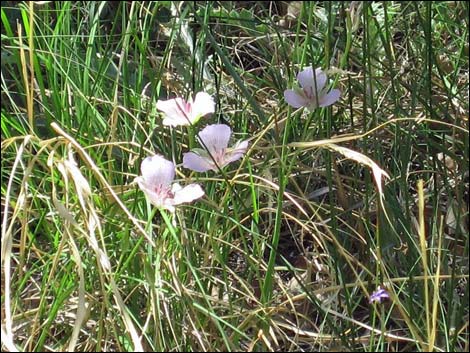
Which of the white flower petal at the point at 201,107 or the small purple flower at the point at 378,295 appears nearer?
the small purple flower at the point at 378,295

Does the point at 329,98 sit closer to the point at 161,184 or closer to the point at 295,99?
the point at 295,99

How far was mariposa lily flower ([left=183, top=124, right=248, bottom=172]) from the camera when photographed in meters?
1.11

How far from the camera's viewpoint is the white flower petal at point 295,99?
45.6 inches

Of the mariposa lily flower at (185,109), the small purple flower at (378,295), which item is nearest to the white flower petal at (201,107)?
the mariposa lily flower at (185,109)

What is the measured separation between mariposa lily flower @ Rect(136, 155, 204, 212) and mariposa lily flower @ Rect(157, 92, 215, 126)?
0.28 feet

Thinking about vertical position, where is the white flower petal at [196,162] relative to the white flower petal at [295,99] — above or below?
below

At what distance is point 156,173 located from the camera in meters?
1.08

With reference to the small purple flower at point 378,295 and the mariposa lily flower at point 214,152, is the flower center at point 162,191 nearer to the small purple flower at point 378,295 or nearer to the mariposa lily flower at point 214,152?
the mariposa lily flower at point 214,152

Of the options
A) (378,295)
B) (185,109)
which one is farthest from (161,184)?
(378,295)

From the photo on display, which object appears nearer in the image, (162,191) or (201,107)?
(162,191)

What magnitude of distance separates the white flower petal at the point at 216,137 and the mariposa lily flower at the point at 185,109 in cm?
3

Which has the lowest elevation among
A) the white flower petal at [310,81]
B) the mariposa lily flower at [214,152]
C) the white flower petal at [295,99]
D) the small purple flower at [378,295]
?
the small purple flower at [378,295]

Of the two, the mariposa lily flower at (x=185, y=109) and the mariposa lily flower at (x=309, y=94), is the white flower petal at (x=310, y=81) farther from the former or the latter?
the mariposa lily flower at (x=185, y=109)

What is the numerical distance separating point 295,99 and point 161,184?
8.0 inches
